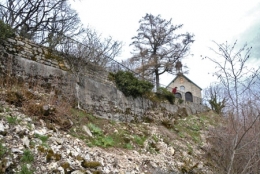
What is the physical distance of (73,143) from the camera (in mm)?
5133

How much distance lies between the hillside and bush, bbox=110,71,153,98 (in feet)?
6.13

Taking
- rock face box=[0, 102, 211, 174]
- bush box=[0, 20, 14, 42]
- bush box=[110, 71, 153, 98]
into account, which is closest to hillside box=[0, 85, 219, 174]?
rock face box=[0, 102, 211, 174]

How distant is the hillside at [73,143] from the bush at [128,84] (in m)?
1.87

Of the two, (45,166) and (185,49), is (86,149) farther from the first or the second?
(185,49)

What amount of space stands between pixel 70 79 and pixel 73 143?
3340 mm

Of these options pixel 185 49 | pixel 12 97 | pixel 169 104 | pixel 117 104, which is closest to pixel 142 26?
pixel 185 49

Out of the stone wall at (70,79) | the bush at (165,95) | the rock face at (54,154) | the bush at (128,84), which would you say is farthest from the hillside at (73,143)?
the bush at (165,95)

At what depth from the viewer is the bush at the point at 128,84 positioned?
10156 mm

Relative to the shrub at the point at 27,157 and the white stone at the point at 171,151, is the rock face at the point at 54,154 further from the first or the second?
the white stone at the point at 171,151

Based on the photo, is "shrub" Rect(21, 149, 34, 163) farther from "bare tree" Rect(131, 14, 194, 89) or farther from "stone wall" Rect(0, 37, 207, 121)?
"bare tree" Rect(131, 14, 194, 89)

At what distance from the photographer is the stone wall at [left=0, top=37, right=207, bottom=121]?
21.7 feet

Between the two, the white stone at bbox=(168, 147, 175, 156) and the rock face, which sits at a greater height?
the rock face

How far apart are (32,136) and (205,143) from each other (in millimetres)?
8686

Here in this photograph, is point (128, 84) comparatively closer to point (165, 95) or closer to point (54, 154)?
point (165, 95)
